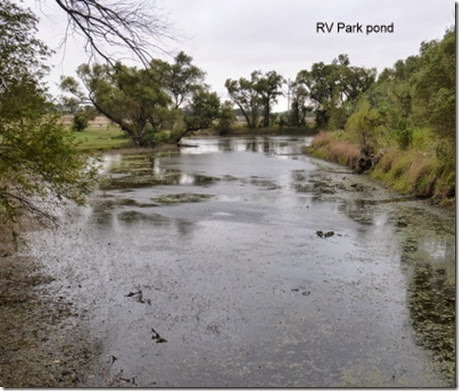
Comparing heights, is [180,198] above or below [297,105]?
below

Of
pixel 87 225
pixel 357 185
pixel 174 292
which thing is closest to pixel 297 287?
pixel 174 292

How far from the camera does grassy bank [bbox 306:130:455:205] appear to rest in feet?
42.8

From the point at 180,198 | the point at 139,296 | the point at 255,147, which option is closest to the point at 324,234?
the point at 139,296

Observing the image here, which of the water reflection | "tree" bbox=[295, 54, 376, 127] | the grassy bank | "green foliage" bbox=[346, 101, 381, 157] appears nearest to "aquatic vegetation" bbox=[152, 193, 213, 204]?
the grassy bank

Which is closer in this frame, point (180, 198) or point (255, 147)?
point (180, 198)

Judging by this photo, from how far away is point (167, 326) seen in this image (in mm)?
5715

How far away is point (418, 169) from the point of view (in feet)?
49.3

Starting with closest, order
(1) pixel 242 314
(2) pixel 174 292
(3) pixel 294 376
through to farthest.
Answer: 1. (3) pixel 294 376
2. (1) pixel 242 314
3. (2) pixel 174 292

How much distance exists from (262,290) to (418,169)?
33.4 ft

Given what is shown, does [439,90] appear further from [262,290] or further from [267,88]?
[267,88]

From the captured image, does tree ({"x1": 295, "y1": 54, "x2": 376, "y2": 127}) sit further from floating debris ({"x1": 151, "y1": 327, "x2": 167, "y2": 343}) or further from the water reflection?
floating debris ({"x1": 151, "y1": 327, "x2": 167, "y2": 343})

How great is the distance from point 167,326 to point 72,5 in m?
4.25

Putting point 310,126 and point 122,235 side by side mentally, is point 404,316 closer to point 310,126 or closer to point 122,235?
point 122,235

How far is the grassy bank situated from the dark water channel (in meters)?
0.81
